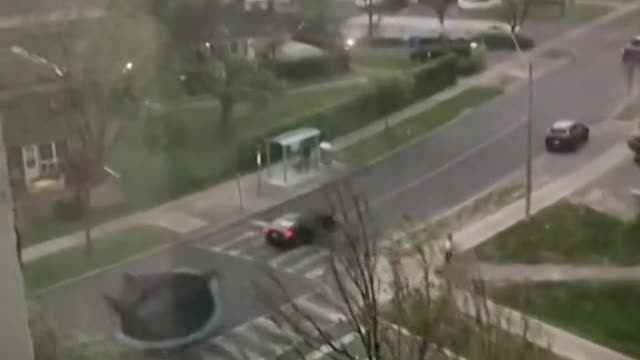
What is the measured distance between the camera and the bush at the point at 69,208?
1.11 meters

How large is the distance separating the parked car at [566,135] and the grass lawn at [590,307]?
0.66ft

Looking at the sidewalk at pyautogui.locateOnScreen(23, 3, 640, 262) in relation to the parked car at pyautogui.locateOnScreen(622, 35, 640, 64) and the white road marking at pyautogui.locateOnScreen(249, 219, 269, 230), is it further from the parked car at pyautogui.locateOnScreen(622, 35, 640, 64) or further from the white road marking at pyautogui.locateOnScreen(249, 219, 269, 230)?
the parked car at pyautogui.locateOnScreen(622, 35, 640, 64)

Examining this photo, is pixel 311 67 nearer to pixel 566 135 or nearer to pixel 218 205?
pixel 218 205

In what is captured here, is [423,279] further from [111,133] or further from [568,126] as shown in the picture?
[111,133]

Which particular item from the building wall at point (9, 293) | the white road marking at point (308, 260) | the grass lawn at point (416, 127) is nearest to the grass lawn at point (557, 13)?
the grass lawn at point (416, 127)

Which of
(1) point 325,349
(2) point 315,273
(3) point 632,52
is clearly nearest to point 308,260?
(2) point 315,273

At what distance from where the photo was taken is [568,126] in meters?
1.29

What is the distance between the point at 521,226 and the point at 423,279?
0.60ft

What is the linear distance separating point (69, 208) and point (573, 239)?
2.25ft

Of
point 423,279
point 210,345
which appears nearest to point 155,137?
point 210,345

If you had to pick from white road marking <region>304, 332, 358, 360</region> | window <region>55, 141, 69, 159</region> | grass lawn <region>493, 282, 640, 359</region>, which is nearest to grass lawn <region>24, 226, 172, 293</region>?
window <region>55, 141, 69, 159</region>

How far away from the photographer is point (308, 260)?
1201mm

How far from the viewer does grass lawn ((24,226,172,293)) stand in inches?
42.4

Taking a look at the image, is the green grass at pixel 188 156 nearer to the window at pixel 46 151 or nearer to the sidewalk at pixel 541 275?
the window at pixel 46 151
